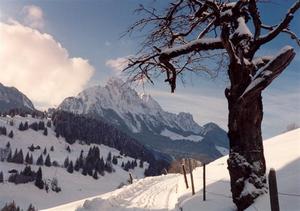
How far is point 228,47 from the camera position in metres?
11.2

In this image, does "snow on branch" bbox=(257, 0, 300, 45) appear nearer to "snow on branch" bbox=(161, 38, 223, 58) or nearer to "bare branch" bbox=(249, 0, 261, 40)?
"bare branch" bbox=(249, 0, 261, 40)

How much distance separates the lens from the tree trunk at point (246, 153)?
36.2 ft

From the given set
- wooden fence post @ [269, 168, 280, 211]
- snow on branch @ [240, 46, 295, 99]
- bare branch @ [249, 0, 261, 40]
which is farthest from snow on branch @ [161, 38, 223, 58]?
wooden fence post @ [269, 168, 280, 211]

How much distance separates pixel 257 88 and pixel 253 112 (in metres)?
0.75

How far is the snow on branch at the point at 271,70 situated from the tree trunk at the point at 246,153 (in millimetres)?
300

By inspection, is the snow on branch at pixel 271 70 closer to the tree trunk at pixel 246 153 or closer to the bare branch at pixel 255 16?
the tree trunk at pixel 246 153

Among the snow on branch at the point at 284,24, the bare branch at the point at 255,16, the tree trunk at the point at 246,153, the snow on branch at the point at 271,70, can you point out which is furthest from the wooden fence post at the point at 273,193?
the bare branch at the point at 255,16

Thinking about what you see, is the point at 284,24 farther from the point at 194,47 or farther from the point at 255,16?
the point at 194,47

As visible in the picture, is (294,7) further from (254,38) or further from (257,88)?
(257,88)

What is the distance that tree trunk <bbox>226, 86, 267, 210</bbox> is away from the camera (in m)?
11.0

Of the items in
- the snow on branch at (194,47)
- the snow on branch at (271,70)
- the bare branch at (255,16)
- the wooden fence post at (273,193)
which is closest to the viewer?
the wooden fence post at (273,193)

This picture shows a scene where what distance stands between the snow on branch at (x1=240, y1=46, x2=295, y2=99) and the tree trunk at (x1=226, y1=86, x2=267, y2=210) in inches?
11.8

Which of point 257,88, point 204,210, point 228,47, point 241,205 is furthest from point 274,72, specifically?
Answer: point 204,210

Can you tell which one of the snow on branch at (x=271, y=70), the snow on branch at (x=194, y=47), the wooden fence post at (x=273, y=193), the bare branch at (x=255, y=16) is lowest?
the wooden fence post at (x=273, y=193)
